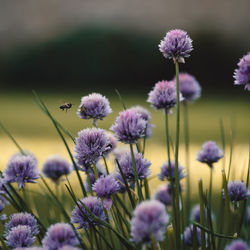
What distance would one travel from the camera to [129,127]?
640mm

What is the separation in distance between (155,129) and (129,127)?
3985 millimetres

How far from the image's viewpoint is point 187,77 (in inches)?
45.6

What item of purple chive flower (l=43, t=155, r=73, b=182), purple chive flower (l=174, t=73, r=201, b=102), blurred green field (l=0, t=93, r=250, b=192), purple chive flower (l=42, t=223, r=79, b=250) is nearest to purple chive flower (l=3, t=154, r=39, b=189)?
purple chive flower (l=42, t=223, r=79, b=250)

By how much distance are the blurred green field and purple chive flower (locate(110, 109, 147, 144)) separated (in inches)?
70.2

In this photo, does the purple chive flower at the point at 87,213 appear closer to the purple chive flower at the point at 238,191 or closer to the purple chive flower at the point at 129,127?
the purple chive flower at the point at 129,127

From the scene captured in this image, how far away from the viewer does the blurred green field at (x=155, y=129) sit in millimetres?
3469

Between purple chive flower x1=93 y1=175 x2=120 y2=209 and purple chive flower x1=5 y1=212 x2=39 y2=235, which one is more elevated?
purple chive flower x1=93 y1=175 x2=120 y2=209

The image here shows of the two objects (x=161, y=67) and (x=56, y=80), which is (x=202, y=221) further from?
(x=56, y=80)

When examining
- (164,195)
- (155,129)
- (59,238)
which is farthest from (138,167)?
(155,129)

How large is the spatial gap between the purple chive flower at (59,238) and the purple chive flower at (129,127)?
0.15m

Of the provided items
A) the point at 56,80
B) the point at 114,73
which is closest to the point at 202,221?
the point at 114,73

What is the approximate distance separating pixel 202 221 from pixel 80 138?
247mm

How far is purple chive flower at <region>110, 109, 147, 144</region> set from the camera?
0.64 meters

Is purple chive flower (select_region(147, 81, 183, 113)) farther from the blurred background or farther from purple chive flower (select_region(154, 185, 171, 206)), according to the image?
the blurred background
